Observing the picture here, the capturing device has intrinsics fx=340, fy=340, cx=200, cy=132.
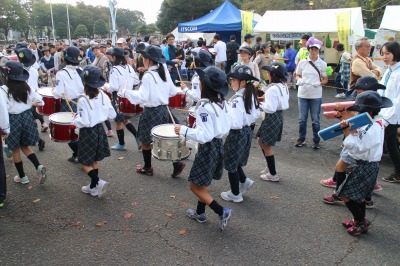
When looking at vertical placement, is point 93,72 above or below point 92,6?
below

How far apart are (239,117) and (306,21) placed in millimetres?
11815

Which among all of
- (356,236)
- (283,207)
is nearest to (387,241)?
(356,236)

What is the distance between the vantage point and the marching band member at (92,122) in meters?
4.30

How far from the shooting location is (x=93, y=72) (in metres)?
4.36

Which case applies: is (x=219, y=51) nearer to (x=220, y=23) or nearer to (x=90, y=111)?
(x=220, y=23)

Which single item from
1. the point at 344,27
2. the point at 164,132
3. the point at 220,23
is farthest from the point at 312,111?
the point at 220,23

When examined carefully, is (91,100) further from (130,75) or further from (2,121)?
(130,75)

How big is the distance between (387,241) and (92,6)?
11714 cm

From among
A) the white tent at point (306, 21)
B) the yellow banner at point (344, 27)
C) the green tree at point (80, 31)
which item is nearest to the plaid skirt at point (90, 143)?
the yellow banner at point (344, 27)

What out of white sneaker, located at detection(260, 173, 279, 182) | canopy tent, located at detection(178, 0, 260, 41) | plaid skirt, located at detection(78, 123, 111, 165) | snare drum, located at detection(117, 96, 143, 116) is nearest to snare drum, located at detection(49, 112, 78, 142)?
plaid skirt, located at detection(78, 123, 111, 165)

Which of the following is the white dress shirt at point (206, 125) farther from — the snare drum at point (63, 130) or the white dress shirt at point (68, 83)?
the white dress shirt at point (68, 83)

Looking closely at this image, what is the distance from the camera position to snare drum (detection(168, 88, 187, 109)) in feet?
19.7

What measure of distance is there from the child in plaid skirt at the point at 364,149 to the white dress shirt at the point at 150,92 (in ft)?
8.44

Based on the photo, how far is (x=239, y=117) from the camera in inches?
162
